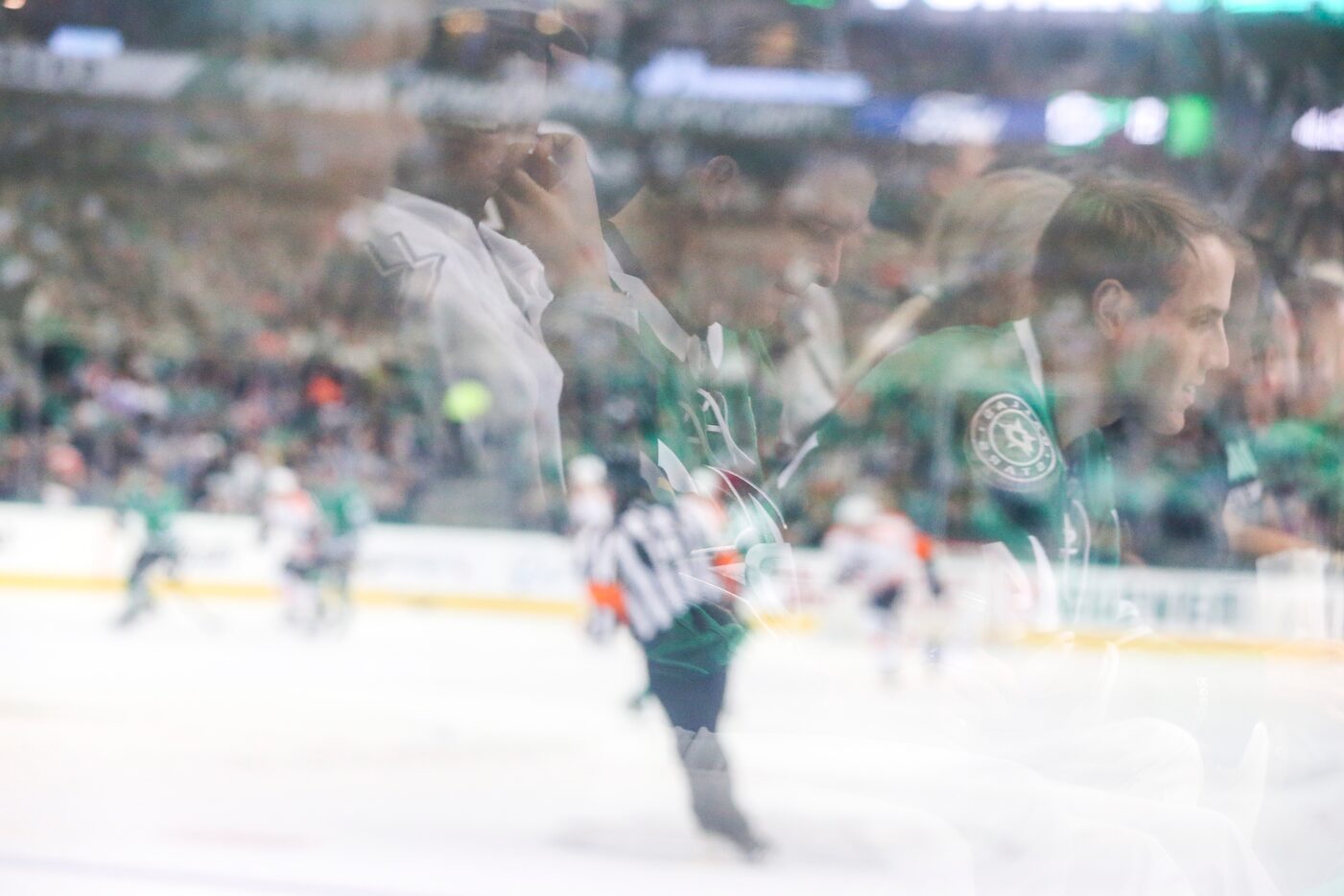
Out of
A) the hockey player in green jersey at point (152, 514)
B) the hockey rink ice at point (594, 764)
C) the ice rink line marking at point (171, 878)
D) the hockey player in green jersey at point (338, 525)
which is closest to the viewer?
the hockey rink ice at point (594, 764)

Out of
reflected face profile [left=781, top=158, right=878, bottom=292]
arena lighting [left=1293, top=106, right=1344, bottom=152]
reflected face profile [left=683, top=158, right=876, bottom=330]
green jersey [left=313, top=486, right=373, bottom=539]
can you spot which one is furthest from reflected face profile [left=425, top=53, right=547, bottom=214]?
green jersey [left=313, top=486, right=373, bottom=539]

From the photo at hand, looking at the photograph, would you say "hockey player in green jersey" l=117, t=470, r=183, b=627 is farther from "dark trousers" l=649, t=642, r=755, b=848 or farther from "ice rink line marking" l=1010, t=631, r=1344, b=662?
"ice rink line marking" l=1010, t=631, r=1344, b=662

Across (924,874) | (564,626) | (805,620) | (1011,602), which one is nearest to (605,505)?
(805,620)

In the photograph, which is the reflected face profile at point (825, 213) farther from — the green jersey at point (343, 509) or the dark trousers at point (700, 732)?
the green jersey at point (343, 509)

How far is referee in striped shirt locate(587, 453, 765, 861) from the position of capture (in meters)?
1.49

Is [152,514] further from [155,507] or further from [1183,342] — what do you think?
[1183,342]

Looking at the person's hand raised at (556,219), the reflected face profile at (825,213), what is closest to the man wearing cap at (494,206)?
the person's hand raised at (556,219)

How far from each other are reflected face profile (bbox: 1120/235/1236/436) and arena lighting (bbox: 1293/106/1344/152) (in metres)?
0.29

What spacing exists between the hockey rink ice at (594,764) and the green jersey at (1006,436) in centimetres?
17

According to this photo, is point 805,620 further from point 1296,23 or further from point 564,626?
point 564,626

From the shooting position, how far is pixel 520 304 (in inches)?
55.7

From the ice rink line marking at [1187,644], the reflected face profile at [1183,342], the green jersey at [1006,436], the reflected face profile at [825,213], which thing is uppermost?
the reflected face profile at [825,213]

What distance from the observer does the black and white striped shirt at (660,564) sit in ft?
4.84

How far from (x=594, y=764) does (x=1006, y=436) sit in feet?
6.55
